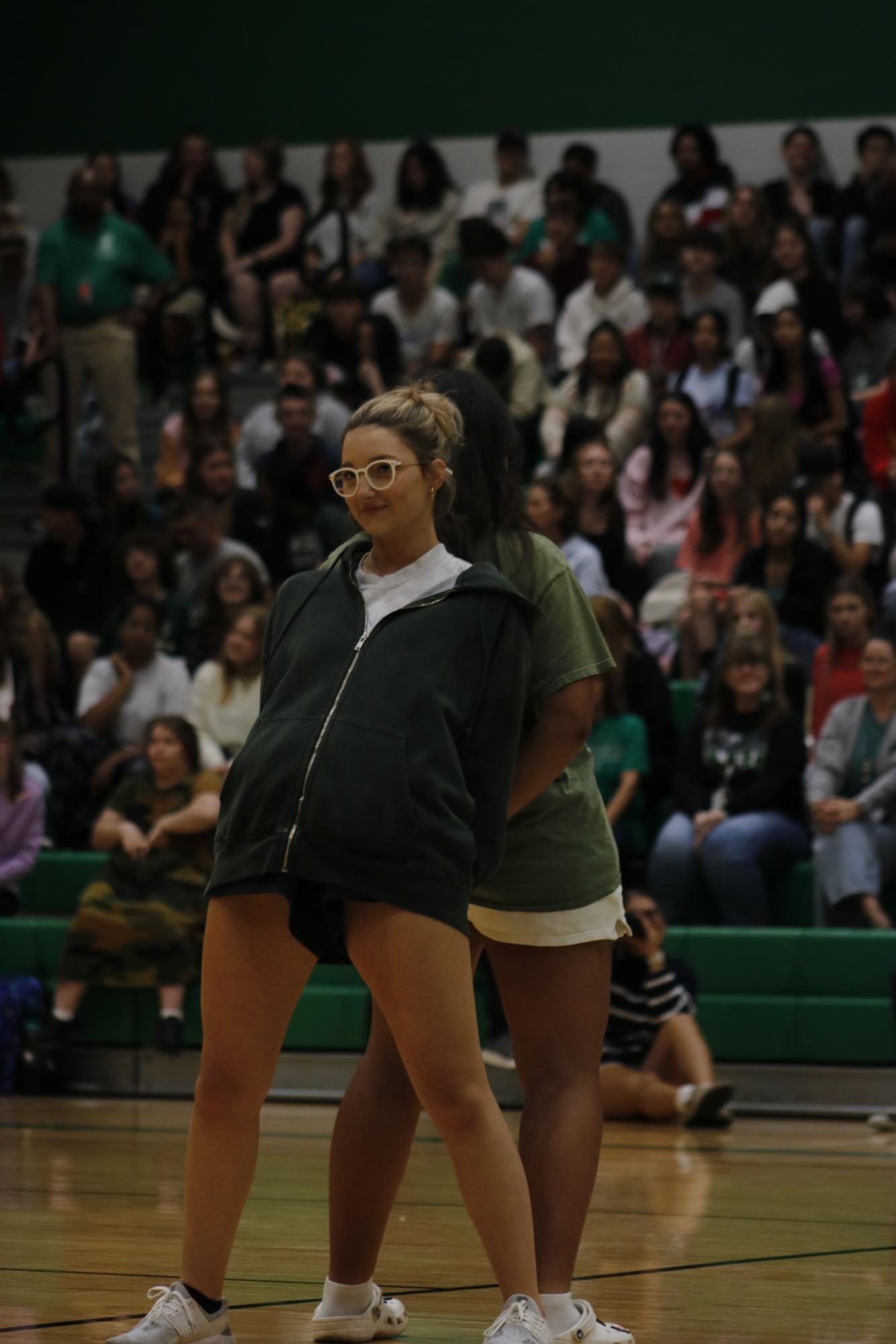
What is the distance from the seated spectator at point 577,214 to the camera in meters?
11.6

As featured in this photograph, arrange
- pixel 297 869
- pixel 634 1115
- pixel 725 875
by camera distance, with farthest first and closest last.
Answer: pixel 725 875 < pixel 634 1115 < pixel 297 869

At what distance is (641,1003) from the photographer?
6625 millimetres

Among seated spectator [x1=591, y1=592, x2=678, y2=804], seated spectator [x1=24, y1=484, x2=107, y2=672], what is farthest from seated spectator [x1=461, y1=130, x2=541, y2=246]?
seated spectator [x1=591, y1=592, x2=678, y2=804]

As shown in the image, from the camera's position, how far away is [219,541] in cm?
935

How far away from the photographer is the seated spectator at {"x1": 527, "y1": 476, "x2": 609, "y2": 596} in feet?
27.1

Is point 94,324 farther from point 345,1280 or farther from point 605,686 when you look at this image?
point 345,1280

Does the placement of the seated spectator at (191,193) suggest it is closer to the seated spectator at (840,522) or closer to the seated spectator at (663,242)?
the seated spectator at (663,242)

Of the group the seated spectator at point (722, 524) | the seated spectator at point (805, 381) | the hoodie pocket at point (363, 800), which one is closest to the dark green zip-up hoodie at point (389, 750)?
the hoodie pocket at point (363, 800)

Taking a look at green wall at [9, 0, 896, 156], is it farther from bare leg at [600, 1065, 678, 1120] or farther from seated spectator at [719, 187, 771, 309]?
bare leg at [600, 1065, 678, 1120]

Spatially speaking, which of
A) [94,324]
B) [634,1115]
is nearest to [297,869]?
[634,1115]

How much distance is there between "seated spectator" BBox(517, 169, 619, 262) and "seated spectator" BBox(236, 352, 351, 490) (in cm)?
203

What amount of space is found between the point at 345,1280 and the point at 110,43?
41.5 ft

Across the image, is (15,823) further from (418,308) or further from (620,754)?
(418,308)

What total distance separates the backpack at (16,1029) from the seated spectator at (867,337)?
189 inches
